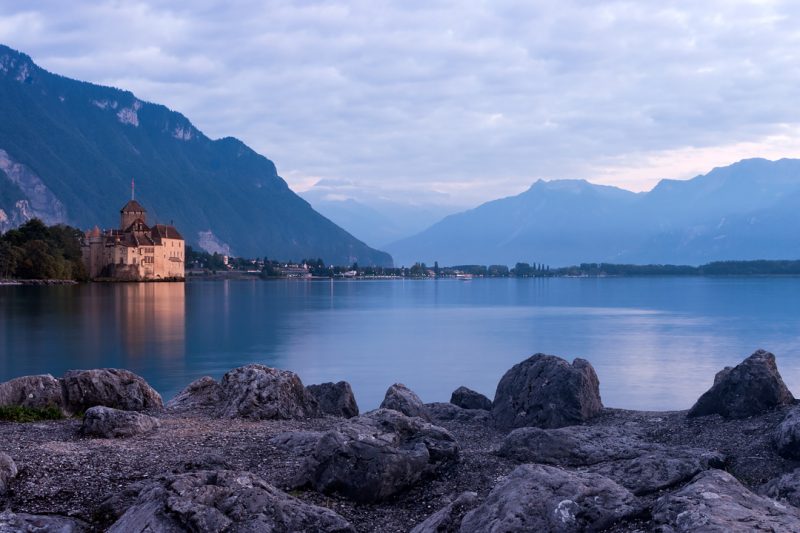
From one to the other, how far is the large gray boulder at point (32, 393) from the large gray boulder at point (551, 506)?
10.1 metres

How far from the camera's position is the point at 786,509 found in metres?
6.04

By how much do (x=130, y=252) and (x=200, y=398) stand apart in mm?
119817

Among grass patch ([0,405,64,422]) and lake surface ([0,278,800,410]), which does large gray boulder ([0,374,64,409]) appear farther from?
lake surface ([0,278,800,410])

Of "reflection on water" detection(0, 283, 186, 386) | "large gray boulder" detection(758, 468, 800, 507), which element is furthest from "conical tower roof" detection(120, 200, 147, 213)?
"large gray boulder" detection(758, 468, 800, 507)

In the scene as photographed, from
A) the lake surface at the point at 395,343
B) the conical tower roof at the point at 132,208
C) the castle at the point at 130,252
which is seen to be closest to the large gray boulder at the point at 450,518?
the lake surface at the point at 395,343

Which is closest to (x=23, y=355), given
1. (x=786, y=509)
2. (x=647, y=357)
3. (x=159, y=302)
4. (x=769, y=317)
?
(x=647, y=357)

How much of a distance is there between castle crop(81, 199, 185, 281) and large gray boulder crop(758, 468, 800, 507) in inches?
5063

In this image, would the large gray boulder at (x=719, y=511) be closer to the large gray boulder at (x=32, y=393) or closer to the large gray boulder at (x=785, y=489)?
the large gray boulder at (x=785, y=489)

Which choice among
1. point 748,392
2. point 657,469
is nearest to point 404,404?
point 748,392

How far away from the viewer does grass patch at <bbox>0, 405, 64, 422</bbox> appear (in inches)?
499

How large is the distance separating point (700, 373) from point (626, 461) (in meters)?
23.7

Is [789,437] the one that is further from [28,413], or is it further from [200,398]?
[28,413]

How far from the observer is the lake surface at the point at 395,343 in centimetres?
2917

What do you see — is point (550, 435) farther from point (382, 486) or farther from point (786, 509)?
point (786, 509)
